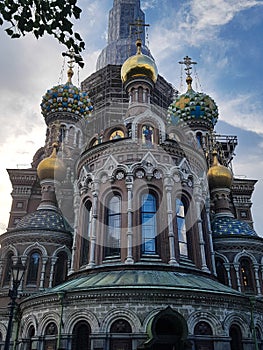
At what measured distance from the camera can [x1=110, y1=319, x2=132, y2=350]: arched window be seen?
A: 1047cm

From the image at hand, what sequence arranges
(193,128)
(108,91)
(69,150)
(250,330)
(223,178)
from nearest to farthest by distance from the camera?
(250,330) < (223,178) < (69,150) < (193,128) < (108,91)

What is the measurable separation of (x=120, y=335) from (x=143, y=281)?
1662 millimetres

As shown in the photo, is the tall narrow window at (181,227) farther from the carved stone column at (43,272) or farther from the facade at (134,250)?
the carved stone column at (43,272)

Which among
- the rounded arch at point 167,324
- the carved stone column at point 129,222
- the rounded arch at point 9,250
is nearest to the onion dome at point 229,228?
the carved stone column at point 129,222

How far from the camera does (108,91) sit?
30062 mm

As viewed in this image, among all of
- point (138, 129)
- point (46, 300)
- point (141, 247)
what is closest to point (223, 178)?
point (138, 129)

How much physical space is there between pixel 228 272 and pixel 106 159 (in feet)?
25.1

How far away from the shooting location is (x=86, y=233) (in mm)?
14812

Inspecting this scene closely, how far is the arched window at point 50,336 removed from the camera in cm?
1120

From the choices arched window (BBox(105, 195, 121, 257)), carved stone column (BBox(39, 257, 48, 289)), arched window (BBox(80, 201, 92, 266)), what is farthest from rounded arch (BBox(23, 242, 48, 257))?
arched window (BBox(105, 195, 121, 257))

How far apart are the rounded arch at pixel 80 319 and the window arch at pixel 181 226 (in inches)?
168

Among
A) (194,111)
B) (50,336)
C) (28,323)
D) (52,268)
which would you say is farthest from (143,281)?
(194,111)

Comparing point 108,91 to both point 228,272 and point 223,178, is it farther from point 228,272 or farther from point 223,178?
point 228,272

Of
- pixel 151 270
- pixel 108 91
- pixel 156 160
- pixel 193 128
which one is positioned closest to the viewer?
pixel 151 270
